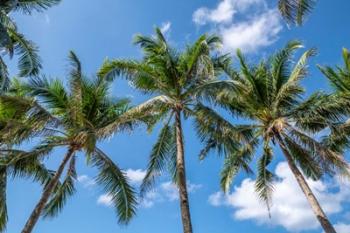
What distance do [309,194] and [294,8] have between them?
1001 cm

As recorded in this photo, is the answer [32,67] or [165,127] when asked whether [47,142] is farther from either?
[165,127]

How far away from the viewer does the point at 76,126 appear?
580 inches

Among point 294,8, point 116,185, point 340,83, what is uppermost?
point 340,83

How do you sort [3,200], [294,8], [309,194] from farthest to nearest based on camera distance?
[309,194] < [3,200] < [294,8]

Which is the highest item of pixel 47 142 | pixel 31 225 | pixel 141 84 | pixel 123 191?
pixel 141 84

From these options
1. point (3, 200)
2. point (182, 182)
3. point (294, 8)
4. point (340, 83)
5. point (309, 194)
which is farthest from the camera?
point (340, 83)

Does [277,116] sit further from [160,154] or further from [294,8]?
[294,8]

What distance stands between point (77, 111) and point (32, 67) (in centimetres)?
213

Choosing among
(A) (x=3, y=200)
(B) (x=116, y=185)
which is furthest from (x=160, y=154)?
(A) (x=3, y=200)

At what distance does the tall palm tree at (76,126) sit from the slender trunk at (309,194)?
631cm

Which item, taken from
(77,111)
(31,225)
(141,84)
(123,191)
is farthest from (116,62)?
(31,225)

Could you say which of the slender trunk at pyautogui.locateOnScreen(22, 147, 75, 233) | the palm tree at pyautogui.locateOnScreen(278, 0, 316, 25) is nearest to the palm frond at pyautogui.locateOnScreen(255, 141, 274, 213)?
the slender trunk at pyautogui.locateOnScreen(22, 147, 75, 233)

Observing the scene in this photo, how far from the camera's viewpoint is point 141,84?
1520 centimetres

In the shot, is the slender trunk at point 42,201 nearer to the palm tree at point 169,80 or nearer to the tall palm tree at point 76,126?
the tall palm tree at point 76,126
